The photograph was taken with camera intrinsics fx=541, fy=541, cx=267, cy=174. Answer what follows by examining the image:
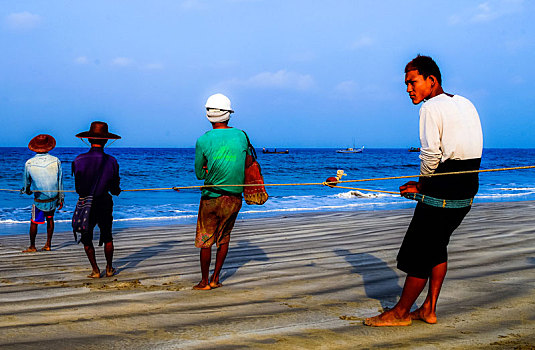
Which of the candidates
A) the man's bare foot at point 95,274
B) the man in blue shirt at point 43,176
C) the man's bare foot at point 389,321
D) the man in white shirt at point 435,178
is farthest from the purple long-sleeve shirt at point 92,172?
the man in white shirt at point 435,178

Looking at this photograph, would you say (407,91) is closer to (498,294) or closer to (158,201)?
(498,294)

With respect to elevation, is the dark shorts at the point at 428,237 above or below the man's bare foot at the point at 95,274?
above

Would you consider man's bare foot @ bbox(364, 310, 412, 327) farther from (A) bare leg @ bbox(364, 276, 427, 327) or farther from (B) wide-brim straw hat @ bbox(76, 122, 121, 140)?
(B) wide-brim straw hat @ bbox(76, 122, 121, 140)

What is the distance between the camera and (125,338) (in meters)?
3.26

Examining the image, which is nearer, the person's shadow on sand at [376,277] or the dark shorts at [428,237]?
the dark shorts at [428,237]

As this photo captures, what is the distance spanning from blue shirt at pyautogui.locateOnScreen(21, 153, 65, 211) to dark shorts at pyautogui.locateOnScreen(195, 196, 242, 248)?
3.50 m

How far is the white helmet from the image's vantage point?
4629 mm

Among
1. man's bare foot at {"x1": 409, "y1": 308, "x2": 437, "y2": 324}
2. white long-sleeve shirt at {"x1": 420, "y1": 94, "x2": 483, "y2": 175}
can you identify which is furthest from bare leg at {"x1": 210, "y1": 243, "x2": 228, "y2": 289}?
white long-sleeve shirt at {"x1": 420, "y1": 94, "x2": 483, "y2": 175}

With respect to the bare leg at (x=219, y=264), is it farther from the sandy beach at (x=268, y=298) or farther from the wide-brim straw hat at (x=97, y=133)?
the wide-brim straw hat at (x=97, y=133)

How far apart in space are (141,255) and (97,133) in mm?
2137

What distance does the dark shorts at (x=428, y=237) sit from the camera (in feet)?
10.5

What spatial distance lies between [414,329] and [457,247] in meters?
3.32

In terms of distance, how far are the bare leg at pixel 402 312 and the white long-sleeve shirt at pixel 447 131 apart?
0.74 meters

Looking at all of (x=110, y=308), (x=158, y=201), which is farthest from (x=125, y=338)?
(x=158, y=201)
